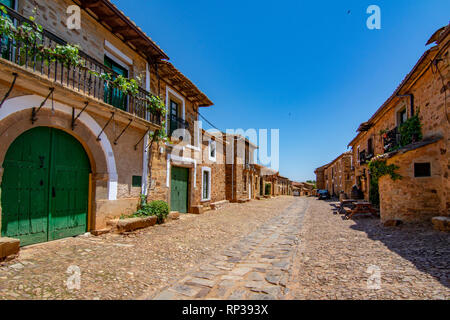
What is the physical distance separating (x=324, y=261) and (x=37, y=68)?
22.9 feet

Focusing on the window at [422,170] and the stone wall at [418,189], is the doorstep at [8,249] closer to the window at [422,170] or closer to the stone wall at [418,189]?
the stone wall at [418,189]

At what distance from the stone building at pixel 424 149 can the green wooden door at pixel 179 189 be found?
25.6ft

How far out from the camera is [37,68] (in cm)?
500

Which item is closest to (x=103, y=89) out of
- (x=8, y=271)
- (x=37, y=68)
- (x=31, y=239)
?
(x=37, y=68)

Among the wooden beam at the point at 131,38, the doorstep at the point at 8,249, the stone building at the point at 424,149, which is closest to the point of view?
the doorstep at the point at 8,249

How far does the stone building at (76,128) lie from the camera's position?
4.43 meters

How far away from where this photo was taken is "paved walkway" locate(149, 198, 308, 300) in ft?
10.0

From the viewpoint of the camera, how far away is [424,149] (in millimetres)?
7008

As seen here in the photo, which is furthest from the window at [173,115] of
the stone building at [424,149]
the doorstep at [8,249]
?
the stone building at [424,149]

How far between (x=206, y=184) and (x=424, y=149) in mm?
9509

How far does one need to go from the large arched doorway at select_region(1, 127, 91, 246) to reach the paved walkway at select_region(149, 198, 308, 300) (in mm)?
3465

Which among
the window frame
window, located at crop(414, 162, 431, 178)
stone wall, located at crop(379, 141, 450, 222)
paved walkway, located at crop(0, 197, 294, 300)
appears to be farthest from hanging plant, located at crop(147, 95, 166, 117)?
window, located at crop(414, 162, 431, 178)
